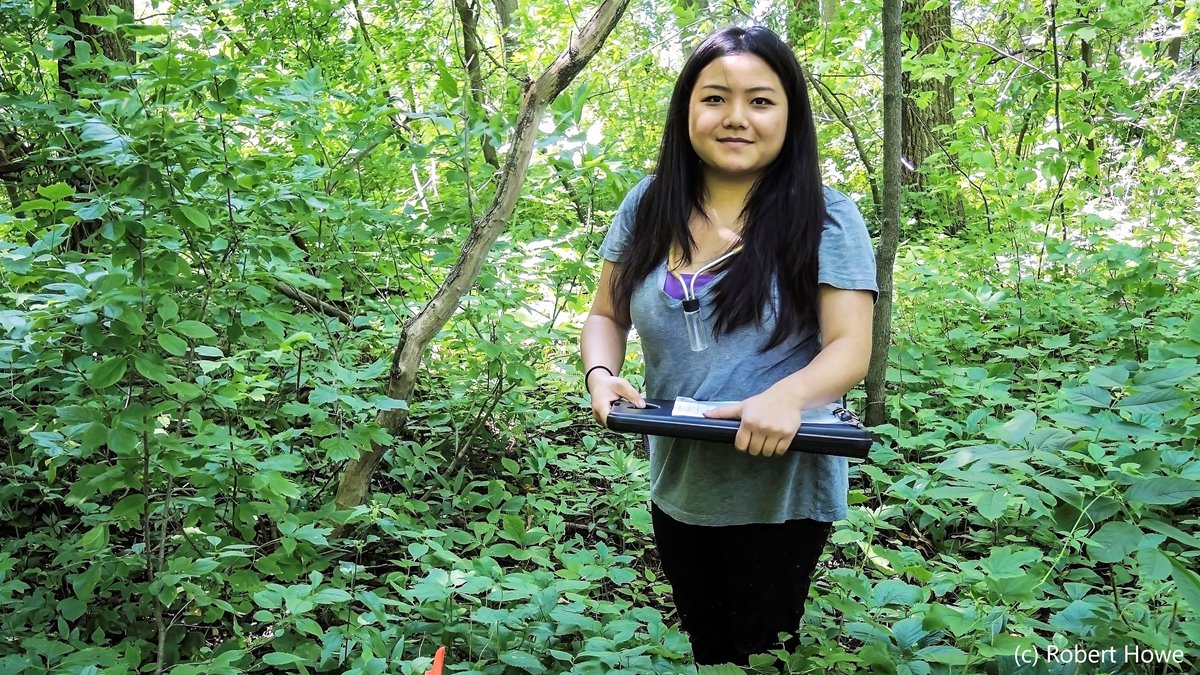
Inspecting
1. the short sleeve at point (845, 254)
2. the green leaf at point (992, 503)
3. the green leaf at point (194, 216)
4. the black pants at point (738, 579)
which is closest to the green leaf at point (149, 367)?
the green leaf at point (194, 216)

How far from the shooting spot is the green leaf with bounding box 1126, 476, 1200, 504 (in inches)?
58.4

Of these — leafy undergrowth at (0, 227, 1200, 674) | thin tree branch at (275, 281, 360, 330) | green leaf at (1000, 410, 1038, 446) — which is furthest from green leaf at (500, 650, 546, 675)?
thin tree branch at (275, 281, 360, 330)

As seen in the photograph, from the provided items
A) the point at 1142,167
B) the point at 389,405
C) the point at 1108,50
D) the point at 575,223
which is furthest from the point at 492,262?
the point at 1142,167

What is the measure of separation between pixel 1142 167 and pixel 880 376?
402 cm

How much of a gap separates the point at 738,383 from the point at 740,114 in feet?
1.76

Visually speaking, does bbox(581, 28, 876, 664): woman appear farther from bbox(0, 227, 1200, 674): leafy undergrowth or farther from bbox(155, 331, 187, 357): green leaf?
bbox(155, 331, 187, 357): green leaf

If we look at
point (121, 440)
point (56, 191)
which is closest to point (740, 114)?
point (121, 440)

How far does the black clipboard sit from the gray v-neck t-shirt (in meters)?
0.13

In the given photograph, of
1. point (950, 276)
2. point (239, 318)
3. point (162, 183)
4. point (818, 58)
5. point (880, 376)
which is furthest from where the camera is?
point (950, 276)

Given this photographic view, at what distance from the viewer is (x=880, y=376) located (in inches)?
138

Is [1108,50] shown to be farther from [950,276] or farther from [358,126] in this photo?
[358,126]

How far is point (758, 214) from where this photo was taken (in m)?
1.59

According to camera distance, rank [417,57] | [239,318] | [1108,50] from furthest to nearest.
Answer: [417,57] → [1108,50] → [239,318]

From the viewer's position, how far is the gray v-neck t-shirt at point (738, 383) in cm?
154
